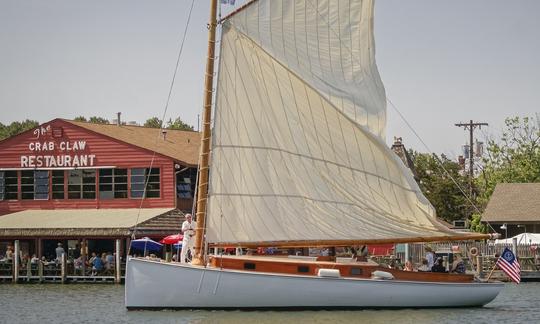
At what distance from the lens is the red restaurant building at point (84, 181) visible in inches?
2534

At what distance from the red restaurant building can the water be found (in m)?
16.6

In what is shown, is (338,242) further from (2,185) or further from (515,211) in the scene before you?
(515,211)

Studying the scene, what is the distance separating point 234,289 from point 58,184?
105 feet

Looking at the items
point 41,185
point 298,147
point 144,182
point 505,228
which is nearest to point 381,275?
point 298,147

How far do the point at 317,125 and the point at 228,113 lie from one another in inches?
119

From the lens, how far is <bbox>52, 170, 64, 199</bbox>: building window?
221ft

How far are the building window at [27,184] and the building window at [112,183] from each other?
→ 4364 mm

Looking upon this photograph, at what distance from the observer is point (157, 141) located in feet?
226

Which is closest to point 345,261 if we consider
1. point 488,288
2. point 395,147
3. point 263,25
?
point 488,288

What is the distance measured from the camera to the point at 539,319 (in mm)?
36844

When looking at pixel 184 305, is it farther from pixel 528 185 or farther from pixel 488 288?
pixel 528 185

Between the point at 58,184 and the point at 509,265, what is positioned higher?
the point at 58,184

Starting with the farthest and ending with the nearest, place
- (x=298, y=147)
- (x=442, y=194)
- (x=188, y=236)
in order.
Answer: (x=442, y=194)
(x=188, y=236)
(x=298, y=147)

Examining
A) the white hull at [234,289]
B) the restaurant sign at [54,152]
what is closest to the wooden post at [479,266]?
the white hull at [234,289]
